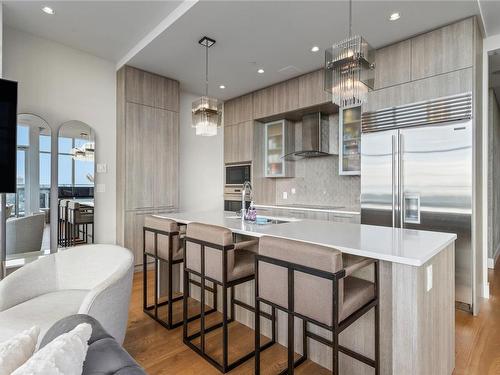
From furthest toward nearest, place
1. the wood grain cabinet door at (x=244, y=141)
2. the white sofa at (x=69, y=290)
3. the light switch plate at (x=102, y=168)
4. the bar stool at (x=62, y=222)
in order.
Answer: the wood grain cabinet door at (x=244, y=141) → the light switch plate at (x=102, y=168) → the bar stool at (x=62, y=222) → the white sofa at (x=69, y=290)

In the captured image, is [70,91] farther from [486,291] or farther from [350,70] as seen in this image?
[486,291]

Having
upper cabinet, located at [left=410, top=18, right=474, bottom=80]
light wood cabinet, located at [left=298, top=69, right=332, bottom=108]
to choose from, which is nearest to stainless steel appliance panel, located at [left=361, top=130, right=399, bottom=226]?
upper cabinet, located at [left=410, top=18, right=474, bottom=80]

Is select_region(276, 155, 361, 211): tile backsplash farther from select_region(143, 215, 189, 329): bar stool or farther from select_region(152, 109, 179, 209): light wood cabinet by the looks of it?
select_region(143, 215, 189, 329): bar stool

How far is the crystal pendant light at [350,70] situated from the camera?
6.31 ft

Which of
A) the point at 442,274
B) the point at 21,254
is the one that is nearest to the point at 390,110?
the point at 442,274

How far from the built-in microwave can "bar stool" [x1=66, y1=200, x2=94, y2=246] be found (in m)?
2.45

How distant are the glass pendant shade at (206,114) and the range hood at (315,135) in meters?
1.89

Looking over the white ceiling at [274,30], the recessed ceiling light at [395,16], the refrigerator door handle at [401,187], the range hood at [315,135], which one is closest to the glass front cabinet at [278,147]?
the range hood at [315,135]

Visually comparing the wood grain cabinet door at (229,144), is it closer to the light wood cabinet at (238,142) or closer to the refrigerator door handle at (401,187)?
the light wood cabinet at (238,142)

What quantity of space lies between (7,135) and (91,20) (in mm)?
1547

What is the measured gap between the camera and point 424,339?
4.54 ft

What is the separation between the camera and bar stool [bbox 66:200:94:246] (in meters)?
3.62

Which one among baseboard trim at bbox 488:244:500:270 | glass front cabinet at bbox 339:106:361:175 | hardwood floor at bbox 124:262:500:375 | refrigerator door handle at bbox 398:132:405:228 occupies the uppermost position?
glass front cabinet at bbox 339:106:361:175

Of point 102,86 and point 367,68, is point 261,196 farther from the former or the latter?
point 367,68
